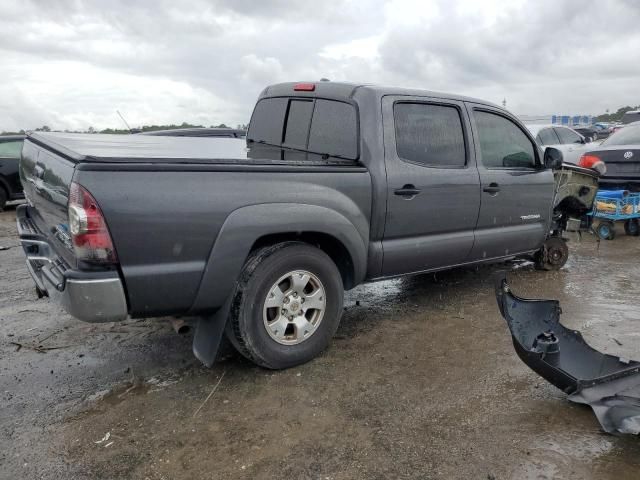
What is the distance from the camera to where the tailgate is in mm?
3021

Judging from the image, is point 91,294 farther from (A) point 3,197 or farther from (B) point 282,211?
(A) point 3,197

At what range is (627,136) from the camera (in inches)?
353

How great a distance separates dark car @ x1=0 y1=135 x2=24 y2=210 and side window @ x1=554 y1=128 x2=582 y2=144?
12343 millimetres

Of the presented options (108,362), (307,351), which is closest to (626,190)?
(307,351)

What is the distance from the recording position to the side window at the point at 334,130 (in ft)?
13.3

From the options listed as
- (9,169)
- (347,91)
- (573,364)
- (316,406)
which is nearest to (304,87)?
(347,91)

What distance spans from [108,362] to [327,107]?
256 cm

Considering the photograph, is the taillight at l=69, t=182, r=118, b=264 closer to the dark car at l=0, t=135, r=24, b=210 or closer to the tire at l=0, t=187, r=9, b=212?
the dark car at l=0, t=135, r=24, b=210

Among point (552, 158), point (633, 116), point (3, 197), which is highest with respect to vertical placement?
point (633, 116)

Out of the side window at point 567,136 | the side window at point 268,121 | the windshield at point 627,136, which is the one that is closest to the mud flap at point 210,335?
the side window at point 268,121

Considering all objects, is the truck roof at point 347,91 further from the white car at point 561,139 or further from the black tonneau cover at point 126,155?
the white car at point 561,139

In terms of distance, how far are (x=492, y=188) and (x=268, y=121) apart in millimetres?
2171

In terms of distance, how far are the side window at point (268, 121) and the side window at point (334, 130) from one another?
542 mm

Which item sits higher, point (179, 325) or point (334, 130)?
point (334, 130)
